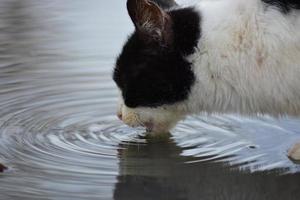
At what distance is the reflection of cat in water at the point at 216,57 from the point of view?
4.00 metres

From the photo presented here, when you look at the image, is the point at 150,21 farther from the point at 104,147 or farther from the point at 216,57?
the point at 104,147

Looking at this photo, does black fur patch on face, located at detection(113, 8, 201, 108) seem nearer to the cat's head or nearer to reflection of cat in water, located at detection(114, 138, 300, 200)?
the cat's head

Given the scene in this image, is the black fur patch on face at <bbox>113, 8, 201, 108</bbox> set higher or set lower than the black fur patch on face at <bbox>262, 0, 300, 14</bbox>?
lower

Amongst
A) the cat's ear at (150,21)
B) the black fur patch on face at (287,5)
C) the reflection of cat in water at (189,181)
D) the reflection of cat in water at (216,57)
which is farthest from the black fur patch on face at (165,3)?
the reflection of cat in water at (189,181)

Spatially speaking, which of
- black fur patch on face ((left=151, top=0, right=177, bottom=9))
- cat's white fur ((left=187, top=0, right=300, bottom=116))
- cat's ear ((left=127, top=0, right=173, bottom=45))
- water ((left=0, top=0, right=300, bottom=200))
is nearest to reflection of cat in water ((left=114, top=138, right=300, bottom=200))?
water ((left=0, top=0, right=300, bottom=200))

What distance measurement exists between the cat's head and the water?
0.86 feet

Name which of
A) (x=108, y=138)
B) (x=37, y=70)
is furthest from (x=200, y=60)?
(x=37, y=70)

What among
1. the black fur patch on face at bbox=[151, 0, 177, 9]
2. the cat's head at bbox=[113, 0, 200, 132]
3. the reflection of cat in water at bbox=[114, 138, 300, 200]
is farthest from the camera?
the black fur patch on face at bbox=[151, 0, 177, 9]

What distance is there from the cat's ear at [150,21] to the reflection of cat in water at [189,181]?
0.65m

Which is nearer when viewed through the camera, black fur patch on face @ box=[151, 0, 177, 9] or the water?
the water

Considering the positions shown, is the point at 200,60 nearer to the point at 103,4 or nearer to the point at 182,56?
the point at 182,56

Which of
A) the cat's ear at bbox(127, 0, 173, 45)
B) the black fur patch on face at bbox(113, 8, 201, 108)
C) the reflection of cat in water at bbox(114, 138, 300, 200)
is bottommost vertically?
A: the reflection of cat in water at bbox(114, 138, 300, 200)

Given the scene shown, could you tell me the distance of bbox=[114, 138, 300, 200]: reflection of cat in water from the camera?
3.96 metres

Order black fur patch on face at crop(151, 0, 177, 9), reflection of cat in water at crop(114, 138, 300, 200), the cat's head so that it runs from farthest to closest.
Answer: black fur patch on face at crop(151, 0, 177, 9) < the cat's head < reflection of cat in water at crop(114, 138, 300, 200)
